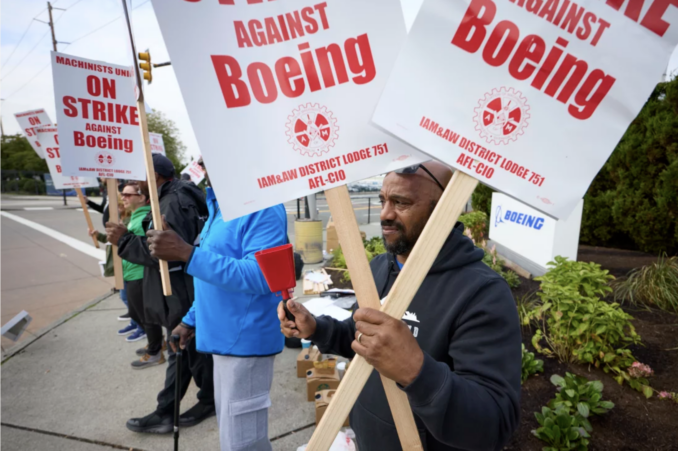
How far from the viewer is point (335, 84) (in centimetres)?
100

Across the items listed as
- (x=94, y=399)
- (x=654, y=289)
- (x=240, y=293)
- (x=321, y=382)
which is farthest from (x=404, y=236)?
(x=654, y=289)

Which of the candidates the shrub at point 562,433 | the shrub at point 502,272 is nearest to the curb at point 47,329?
the shrub at point 562,433

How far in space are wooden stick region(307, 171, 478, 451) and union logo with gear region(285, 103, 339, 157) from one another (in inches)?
13.7

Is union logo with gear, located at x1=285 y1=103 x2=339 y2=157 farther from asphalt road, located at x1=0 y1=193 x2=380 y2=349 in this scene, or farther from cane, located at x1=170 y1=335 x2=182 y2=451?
asphalt road, located at x1=0 y1=193 x2=380 y2=349

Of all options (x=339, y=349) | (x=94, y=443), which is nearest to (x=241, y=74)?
(x=339, y=349)

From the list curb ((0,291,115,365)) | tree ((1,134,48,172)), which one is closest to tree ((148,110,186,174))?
tree ((1,134,48,172))

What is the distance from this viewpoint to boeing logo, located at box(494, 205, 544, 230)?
19.0ft

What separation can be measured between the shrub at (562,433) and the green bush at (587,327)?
0.92m

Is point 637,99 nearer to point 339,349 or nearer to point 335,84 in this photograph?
point 335,84

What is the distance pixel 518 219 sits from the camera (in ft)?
21.3

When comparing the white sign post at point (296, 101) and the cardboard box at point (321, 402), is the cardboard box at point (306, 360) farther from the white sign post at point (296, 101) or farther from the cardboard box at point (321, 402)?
the white sign post at point (296, 101)

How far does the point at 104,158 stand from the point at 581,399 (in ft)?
12.8

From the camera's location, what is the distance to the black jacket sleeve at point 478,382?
0.95 meters

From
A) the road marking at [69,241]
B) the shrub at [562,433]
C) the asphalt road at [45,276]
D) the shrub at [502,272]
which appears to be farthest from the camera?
the road marking at [69,241]
